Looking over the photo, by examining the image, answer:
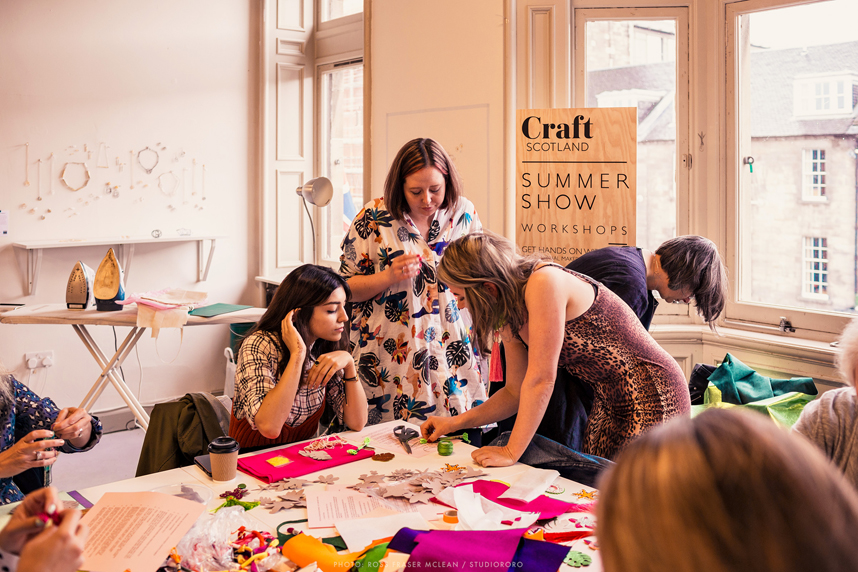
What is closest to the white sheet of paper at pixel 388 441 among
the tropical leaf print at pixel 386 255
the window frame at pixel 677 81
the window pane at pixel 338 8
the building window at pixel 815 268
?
the tropical leaf print at pixel 386 255

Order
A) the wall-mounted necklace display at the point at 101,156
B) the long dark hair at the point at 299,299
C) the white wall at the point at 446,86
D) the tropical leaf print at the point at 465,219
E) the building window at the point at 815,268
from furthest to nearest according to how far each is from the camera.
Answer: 1. the wall-mounted necklace display at the point at 101,156
2. the white wall at the point at 446,86
3. the building window at the point at 815,268
4. the tropical leaf print at the point at 465,219
5. the long dark hair at the point at 299,299

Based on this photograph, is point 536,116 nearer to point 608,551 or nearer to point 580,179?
point 580,179

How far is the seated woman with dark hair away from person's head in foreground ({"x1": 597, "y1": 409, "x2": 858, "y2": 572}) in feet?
4.98

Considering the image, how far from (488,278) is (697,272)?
911 mm

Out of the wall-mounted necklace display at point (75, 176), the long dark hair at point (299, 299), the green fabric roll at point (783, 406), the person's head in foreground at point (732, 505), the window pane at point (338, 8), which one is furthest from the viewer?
the window pane at point (338, 8)

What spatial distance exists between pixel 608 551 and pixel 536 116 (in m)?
2.97

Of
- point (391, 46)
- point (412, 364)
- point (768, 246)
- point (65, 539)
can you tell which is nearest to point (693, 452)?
point (65, 539)

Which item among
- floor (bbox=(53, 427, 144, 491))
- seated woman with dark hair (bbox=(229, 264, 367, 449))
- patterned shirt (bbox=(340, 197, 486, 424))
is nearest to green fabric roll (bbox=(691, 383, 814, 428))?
patterned shirt (bbox=(340, 197, 486, 424))

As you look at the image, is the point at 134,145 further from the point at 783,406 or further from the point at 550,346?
the point at 783,406

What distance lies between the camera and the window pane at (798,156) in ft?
10.3

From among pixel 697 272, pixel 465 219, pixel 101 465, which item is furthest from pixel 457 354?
pixel 101 465

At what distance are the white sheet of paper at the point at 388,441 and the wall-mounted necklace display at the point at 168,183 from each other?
3.24 m

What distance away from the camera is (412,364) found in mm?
2377

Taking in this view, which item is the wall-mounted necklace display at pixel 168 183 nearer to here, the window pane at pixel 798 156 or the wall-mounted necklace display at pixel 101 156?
the wall-mounted necklace display at pixel 101 156
